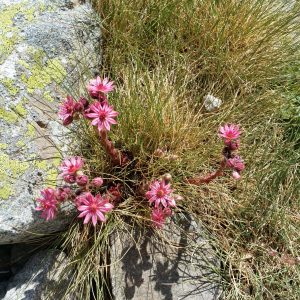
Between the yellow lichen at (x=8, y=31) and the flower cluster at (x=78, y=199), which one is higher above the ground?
Answer: the yellow lichen at (x=8, y=31)

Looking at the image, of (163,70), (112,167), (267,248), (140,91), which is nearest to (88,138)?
(112,167)

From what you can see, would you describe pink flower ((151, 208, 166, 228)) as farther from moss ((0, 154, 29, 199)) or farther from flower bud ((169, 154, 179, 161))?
moss ((0, 154, 29, 199))

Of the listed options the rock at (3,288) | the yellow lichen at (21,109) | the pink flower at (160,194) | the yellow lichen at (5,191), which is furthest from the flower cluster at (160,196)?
the rock at (3,288)

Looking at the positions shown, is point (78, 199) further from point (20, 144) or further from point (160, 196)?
point (20, 144)

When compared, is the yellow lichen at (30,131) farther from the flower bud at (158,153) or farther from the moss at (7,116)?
the flower bud at (158,153)

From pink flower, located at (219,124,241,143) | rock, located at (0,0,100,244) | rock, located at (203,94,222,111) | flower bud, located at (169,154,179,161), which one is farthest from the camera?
rock, located at (203,94,222,111)

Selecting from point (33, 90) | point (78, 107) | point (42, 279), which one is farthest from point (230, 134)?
point (42, 279)

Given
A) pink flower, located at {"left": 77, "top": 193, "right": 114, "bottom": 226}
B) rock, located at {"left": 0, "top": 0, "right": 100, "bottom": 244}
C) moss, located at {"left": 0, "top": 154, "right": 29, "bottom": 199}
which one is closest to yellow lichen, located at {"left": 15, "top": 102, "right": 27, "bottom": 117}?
rock, located at {"left": 0, "top": 0, "right": 100, "bottom": 244}
